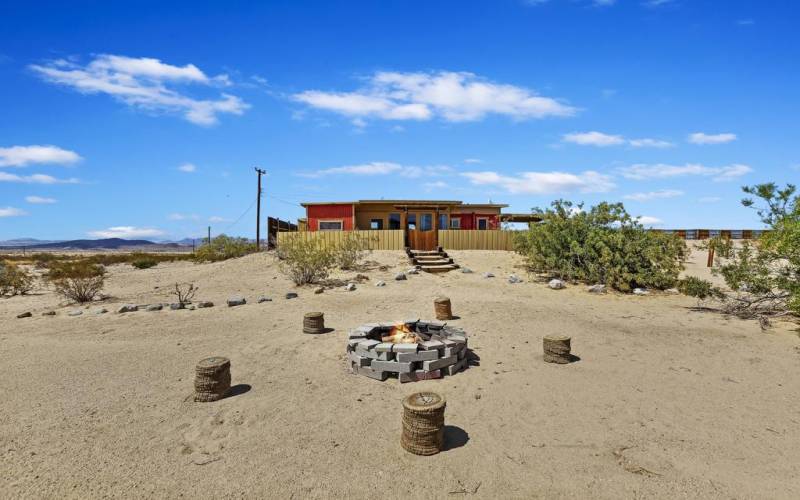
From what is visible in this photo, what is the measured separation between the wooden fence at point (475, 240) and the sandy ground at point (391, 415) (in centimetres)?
1331

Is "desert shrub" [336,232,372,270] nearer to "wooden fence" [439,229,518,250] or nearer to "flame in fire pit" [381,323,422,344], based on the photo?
"wooden fence" [439,229,518,250]

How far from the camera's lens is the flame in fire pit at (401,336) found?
7619 millimetres

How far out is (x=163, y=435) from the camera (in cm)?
532

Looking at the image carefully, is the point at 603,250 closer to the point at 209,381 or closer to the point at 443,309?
the point at 443,309

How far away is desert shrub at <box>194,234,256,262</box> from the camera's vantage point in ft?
101

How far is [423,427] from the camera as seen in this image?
187 inches

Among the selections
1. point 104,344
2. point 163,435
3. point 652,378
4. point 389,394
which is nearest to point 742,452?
point 652,378

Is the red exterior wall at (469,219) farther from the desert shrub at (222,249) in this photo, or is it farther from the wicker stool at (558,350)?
the wicker stool at (558,350)

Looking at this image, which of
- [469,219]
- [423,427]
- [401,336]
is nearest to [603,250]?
[401,336]

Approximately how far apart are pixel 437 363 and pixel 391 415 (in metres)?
1.52

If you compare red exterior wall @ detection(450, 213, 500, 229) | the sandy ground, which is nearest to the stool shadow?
the sandy ground

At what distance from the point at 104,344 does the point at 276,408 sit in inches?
236

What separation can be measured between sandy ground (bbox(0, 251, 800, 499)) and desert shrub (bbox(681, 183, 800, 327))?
1.01 metres

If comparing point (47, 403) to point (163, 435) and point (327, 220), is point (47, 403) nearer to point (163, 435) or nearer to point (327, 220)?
point (163, 435)
